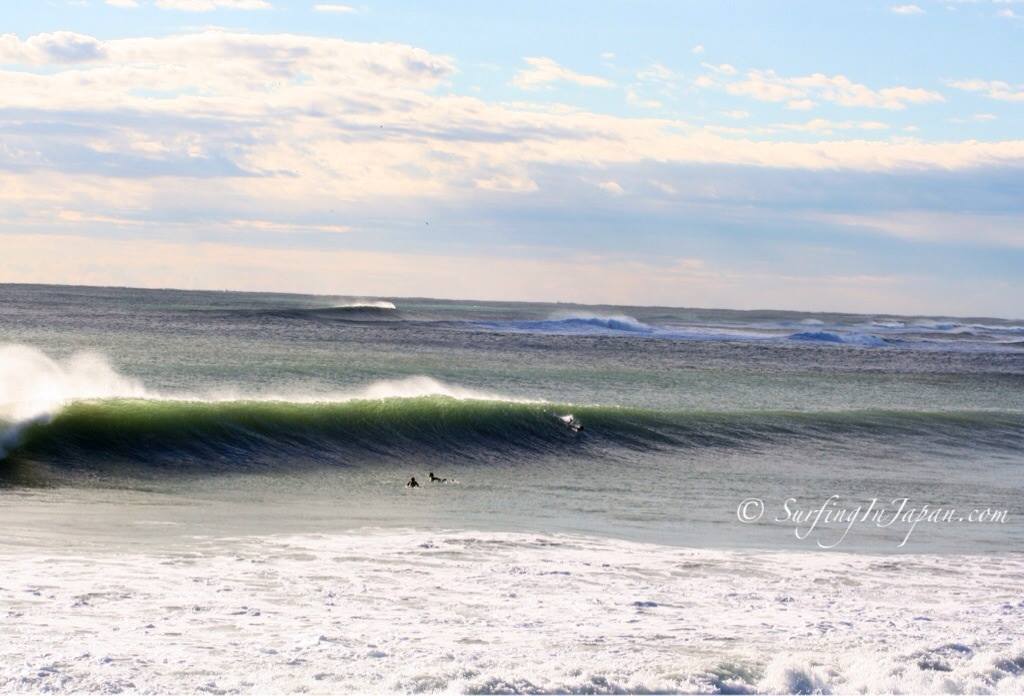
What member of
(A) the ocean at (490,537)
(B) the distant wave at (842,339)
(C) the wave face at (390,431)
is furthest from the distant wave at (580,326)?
(C) the wave face at (390,431)

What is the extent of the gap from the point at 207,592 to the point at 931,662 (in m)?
5.05

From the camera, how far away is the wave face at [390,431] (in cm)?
1593

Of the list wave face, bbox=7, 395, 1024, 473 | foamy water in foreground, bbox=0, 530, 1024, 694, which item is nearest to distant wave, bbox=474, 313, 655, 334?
wave face, bbox=7, 395, 1024, 473

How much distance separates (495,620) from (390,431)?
11108 mm

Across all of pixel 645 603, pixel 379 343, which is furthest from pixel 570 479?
pixel 379 343

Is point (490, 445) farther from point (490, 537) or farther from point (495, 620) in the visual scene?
point (495, 620)

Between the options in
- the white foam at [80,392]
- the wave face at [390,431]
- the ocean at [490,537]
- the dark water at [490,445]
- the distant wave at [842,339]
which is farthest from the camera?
the distant wave at [842,339]

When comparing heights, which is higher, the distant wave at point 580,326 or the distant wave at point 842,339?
the distant wave at point 580,326

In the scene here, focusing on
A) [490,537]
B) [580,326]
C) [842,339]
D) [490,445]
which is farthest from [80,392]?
[842,339]

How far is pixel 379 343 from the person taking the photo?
44656mm

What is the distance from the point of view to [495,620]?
25.7 ft

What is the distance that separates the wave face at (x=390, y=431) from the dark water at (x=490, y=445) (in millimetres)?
52

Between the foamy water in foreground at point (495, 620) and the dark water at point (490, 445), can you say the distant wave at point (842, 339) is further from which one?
the foamy water in foreground at point (495, 620)

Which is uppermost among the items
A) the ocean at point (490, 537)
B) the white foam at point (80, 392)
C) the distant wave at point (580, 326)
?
the distant wave at point (580, 326)
